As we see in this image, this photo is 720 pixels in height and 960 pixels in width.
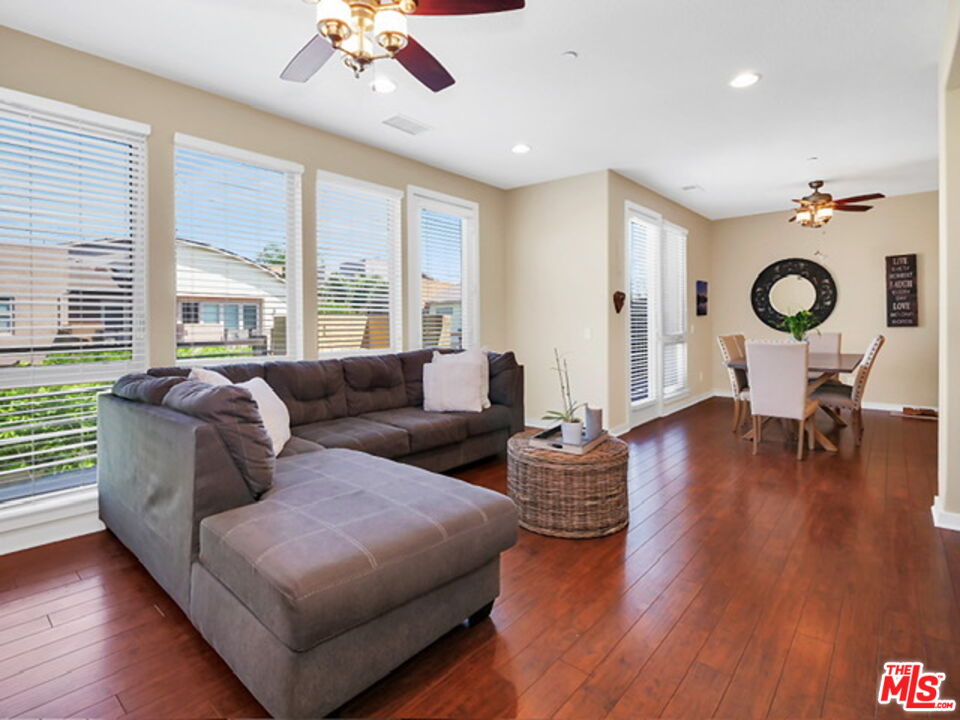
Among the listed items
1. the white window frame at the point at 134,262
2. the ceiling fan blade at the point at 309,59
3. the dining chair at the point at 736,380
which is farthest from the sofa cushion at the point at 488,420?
the dining chair at the point at 736,380

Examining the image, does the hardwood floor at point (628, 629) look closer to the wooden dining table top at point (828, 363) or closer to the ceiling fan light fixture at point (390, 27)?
the wooden dining table top at point (828, 363)

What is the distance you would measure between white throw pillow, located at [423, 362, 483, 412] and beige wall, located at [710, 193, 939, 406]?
5.49m

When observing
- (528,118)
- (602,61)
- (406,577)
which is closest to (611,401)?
(528,118)

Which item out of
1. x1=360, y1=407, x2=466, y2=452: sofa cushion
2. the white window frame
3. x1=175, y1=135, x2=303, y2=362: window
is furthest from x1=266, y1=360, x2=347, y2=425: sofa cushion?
the white window frame

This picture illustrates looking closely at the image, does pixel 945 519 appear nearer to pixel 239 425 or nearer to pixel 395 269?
pixel 239 425

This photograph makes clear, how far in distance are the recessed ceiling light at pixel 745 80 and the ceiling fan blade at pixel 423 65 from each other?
2.07 meters

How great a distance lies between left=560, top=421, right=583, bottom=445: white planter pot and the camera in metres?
2.90

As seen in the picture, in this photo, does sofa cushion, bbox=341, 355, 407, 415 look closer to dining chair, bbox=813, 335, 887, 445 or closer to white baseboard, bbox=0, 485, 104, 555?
white baseboard, bbox=0, 485, 104, 555

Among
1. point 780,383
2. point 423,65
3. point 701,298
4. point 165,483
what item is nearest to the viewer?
point 165,483

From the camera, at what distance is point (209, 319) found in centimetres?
352

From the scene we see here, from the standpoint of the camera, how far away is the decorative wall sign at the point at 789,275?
7.03 m

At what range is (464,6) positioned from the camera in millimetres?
1916

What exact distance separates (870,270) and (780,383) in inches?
147

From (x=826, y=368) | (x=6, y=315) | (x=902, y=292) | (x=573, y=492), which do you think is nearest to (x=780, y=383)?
(x=826, y=368)
